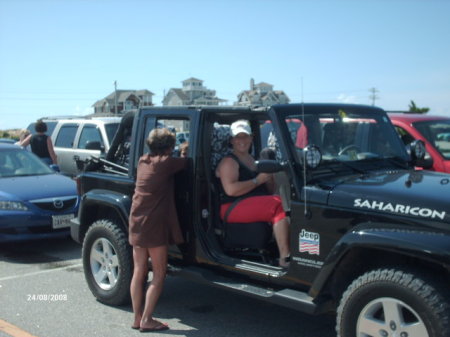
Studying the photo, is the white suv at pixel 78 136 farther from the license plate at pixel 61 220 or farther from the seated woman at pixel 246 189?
the seated woman at pixel 246 189

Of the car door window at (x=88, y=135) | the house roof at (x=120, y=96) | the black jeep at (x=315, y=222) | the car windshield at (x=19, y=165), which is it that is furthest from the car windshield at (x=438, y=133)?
the house roof at (x=120, y=96)

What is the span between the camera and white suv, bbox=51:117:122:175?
11883mm

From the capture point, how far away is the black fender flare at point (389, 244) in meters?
3.16

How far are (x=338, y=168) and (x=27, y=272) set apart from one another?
426 cm

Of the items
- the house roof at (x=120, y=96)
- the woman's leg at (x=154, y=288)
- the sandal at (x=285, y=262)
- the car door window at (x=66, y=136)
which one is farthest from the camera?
the house roof at (x=120, y=96)

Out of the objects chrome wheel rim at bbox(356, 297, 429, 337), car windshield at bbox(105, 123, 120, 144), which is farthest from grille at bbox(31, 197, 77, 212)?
chrome wheel rim at bbox(356, 297, 429, 337)

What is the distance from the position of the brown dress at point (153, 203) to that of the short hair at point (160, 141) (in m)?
0.06

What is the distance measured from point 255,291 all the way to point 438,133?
4.76 metres

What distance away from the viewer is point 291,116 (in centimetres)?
426

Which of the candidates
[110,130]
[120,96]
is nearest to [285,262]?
[110,130]

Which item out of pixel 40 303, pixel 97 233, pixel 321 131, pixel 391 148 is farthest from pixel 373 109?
pixel 40 303

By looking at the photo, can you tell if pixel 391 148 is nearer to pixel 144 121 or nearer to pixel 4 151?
pixel 144 121

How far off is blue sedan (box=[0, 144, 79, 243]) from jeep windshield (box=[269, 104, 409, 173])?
4.52 meters

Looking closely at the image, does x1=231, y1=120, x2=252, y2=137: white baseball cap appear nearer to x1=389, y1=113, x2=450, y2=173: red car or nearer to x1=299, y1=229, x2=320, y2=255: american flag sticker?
x1=299, y1=229, x2=320, y2=255: american flag sticker
